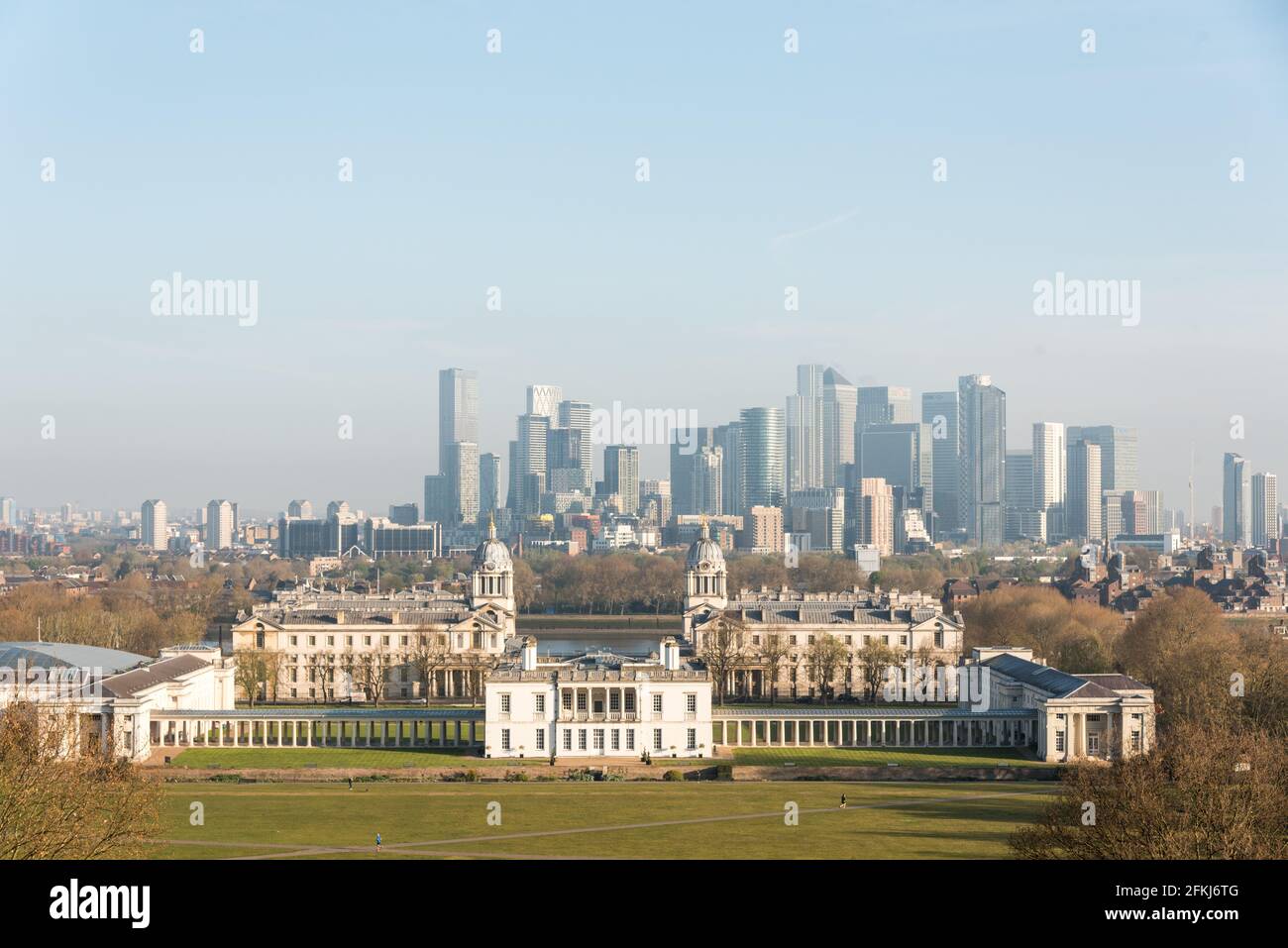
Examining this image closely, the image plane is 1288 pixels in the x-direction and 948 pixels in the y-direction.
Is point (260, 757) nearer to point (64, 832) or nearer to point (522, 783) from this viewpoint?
point (522, 783)

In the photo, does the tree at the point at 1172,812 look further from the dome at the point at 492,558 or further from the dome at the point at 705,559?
the dome at the point at 492,558

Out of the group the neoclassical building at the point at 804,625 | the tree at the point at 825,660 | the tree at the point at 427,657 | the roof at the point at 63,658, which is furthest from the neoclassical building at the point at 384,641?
the tree at the point at 825,660

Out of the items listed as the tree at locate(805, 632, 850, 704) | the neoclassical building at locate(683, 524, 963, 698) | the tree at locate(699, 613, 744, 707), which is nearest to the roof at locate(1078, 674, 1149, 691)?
the tree at locate(805, 632, 850, 704)

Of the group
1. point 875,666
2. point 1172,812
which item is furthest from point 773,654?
point 1172,812

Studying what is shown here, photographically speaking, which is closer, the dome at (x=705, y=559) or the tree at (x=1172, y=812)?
the tree at (x=1172, y=812)

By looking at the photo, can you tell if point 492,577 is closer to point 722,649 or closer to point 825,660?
point 722,649

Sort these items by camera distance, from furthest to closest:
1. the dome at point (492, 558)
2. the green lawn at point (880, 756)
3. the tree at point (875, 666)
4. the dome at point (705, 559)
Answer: the dome at point (705, 559) → the dome at point (492, 558) → the tree at point (875, 666) → the green lawn at point (880, 756)

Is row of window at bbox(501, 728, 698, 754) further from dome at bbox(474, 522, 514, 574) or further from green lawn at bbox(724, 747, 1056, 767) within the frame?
dome at bbox(474, 522, 514, 574)

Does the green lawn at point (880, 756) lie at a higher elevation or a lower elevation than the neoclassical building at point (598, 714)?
lower
